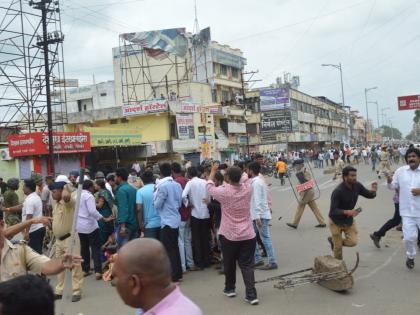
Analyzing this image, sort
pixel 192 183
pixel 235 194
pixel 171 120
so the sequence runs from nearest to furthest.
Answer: pixel 235 194 < pixel 192 183 < pixel 171 120

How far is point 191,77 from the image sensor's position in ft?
154

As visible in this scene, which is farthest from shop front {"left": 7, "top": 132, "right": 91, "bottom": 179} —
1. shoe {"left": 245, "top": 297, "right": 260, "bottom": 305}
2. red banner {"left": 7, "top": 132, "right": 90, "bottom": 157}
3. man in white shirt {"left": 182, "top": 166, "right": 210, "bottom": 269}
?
shoe {"left": 245, "top": 297, "right": 260, "bottom": 305}

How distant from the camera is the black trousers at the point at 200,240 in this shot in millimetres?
7965

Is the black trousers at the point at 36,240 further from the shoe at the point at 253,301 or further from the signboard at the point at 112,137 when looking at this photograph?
the signboard at the point at 112,137

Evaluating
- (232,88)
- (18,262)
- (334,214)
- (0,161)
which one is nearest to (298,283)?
(334,214)

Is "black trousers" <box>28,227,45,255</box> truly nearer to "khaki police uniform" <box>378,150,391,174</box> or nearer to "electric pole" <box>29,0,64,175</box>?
"electric pole" <box>29,0,64,175</box>

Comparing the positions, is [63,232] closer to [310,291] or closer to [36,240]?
[36,240]

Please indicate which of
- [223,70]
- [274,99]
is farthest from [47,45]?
[274,99]

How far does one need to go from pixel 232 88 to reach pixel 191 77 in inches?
339

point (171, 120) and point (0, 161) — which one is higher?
point (171, 120)

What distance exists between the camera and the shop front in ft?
76.3

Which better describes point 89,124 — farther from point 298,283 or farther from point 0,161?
point 298,283

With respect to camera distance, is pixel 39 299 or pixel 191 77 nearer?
pixel 39 299

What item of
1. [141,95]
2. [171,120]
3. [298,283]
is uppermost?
[141,95]
